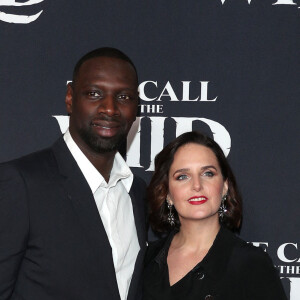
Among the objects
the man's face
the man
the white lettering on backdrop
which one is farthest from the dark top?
the white lettering on backdrop

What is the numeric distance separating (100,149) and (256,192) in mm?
937

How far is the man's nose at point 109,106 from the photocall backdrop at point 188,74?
67cm

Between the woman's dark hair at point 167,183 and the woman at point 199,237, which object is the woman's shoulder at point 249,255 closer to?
the woman at point 199,237

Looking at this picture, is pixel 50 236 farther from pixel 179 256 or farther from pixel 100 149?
pixel 179 256

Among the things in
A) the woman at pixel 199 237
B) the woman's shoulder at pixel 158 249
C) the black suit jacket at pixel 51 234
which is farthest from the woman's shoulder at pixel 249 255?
the black suit jacket at pixel 51 234

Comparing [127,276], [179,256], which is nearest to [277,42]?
[179,256]

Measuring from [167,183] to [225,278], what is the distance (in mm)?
467

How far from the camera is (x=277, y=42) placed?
8.31 feet

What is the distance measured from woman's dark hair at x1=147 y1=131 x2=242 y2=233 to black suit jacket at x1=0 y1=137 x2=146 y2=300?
0.48m

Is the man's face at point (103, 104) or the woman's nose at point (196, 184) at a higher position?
the man's face at point (103, 104)

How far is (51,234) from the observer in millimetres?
1716

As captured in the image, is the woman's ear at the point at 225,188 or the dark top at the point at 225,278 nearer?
the dark top at the point at 225,278

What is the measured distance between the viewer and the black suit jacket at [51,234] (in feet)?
5.42

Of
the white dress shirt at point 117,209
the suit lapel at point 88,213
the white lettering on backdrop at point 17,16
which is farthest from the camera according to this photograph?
the white lettering on backdrop at point 17,16
